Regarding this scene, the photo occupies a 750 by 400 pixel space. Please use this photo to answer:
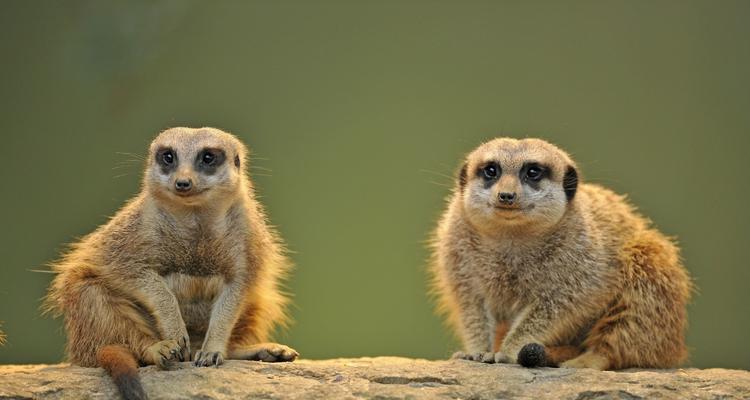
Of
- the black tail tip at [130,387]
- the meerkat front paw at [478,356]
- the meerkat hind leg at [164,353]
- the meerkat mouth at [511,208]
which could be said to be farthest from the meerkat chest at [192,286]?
the meerkat mouth at [511,208]

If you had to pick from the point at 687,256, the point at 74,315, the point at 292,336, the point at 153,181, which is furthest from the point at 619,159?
the point at 74,315

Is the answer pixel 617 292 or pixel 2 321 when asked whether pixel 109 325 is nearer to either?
pixel 2 321

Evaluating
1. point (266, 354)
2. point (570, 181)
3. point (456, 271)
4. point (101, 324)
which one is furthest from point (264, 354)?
point (570, 181)

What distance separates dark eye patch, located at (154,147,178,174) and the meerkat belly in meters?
0.39

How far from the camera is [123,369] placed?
308 centimetres

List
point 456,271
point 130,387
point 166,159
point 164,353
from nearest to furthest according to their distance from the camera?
point 130,387 → point 164,353 → point 166,159 → point 456,271

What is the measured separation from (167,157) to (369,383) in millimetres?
1096

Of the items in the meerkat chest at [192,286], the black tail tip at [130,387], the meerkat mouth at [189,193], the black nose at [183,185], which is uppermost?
the black nose at [183,185]

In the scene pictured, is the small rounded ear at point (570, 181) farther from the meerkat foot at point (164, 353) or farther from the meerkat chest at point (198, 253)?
the meerkat foot at point (164, 353)

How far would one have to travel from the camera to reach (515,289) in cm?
380

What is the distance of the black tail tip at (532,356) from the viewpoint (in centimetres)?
341

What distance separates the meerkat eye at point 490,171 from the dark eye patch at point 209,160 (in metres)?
A: 1.03

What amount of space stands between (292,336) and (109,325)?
171 cm

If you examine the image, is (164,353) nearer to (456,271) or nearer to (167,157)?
(167,157)
